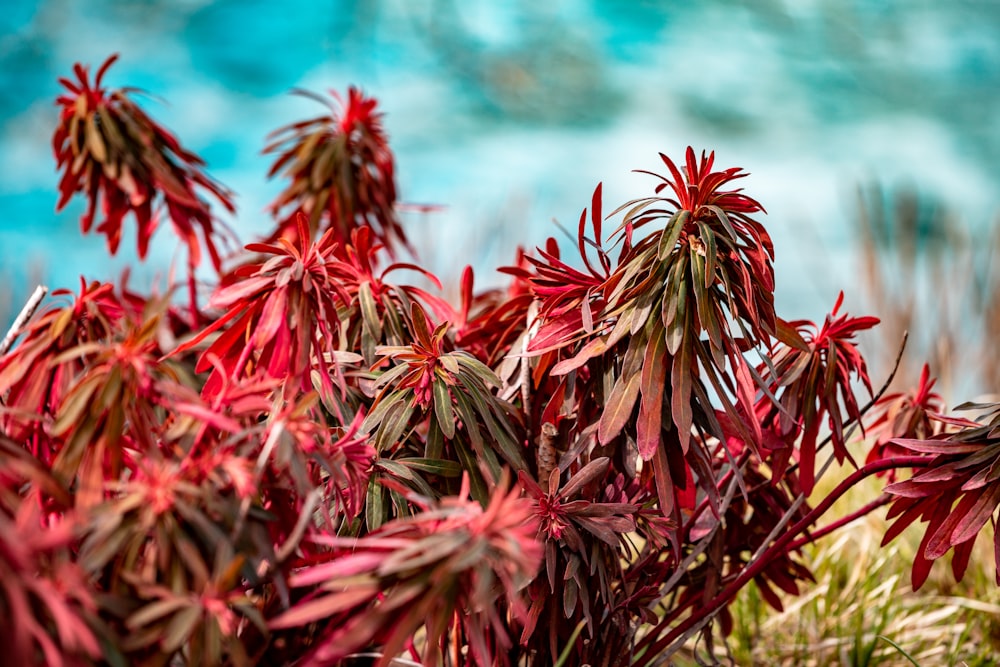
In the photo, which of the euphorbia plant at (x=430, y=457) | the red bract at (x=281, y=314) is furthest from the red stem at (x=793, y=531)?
the red bract at (x=281, y=314)

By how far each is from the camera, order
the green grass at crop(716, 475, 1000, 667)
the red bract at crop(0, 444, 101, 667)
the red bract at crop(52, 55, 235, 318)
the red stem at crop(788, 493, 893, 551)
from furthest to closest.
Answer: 1. the green grass at crop(716, 475, 1000, 667)
2. the red bract at crop(52, 55, 235, 318)
3. the red stem at crop(788, 493, 893, 551)
4. the red bract at crop(0, 444, 101, 667)

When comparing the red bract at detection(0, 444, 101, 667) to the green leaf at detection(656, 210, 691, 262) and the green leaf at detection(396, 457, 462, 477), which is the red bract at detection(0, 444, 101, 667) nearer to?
the green leaf at detection(396, 457, 462, 477)

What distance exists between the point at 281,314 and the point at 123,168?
70cm

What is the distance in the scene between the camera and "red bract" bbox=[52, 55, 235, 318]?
1193mm

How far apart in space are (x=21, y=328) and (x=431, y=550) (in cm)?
51

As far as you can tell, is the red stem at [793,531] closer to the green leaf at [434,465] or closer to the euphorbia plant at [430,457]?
the euphorbia plant at [430,457]

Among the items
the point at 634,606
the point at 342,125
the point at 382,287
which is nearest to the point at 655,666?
the point at 634,606

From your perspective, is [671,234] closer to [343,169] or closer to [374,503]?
[374,503]

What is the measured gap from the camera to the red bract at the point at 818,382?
0.84 m

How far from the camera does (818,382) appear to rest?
86cm

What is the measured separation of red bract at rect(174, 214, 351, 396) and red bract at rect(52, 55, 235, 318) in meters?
0.59

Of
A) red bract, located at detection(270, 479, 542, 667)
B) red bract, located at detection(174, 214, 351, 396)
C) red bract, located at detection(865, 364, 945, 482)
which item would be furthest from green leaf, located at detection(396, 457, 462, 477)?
red bract, located at detection(865, 364, 945, 482)

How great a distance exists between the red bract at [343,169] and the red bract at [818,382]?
2.37 ft

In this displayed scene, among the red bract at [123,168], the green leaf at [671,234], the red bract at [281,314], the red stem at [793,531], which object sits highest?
the red bract at [123,168]
